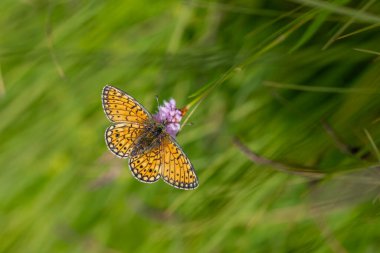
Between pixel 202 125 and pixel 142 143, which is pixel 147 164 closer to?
→ pixel 142 143

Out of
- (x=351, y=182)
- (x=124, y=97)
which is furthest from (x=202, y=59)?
(x=351, y=182)

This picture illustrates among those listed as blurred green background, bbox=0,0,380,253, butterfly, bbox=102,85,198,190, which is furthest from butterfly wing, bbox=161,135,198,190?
blurred green background, bbox=0,0,380,253

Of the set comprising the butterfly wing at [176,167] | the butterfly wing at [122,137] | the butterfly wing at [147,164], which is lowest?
the butterfly wing at [176,167]

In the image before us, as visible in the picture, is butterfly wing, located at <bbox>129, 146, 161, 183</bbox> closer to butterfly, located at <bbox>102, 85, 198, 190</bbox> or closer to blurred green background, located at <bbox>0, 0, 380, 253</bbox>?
butterfly, located at <bbox>102, 85, 198, 190</bbox>

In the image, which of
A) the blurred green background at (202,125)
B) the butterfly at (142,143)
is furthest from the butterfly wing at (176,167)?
the blurred green background at (202,125)

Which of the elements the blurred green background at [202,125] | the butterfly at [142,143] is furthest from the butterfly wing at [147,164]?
the blurred green background at [202,125]

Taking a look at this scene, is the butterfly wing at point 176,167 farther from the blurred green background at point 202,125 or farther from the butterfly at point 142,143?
the blurred green background at point 202,125

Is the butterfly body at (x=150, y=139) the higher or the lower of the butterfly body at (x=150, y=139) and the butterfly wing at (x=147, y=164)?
the higher

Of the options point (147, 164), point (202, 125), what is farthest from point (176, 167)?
point (202, 125)
